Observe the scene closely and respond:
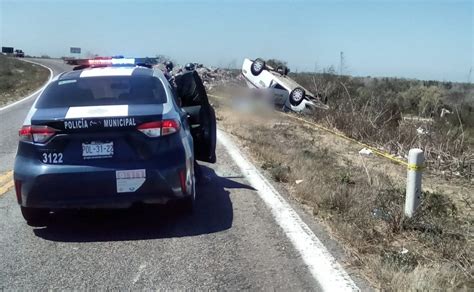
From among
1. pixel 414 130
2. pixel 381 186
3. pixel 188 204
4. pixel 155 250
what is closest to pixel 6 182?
pixel 188 204

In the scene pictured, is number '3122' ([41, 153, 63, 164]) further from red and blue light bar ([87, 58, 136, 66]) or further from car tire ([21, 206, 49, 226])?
red and blue light bar ([87, 58, 136, 66])

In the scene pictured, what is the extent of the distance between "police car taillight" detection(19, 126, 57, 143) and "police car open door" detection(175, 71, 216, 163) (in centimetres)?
217

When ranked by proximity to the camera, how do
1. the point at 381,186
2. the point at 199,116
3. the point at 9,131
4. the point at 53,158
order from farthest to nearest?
the point at 9,131
the point at 381,186
the point at 199,116
the point at 53,158

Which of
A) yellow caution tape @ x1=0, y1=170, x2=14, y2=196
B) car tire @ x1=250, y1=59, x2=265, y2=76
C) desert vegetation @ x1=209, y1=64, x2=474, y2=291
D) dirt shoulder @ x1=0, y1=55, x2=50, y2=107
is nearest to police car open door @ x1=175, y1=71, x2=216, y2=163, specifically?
desert vegetation @ x1=209, y1=64, x2=474, y2=291

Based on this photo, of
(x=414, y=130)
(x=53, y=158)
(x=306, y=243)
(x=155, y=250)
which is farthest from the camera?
(x=414, y=130)

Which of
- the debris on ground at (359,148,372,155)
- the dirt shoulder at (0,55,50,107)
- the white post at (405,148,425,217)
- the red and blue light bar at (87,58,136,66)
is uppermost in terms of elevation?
the red and blue light bar at (87,58,136,66)

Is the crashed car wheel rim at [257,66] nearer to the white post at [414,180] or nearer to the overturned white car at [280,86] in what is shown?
the overturned white car at [280,86]

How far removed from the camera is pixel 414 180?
5516 mm

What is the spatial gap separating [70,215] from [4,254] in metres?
1.36

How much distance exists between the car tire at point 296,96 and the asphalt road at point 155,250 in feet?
48.3

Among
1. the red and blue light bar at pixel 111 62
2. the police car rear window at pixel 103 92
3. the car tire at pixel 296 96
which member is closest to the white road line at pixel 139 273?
the police car rear window at pixel 103 92

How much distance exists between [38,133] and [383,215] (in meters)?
3.56

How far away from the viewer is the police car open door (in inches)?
282

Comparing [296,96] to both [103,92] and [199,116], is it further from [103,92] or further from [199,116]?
[103,92]
